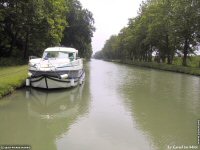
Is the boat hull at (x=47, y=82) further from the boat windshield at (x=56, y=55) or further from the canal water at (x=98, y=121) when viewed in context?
the boat windshield at (x=56, y=55)

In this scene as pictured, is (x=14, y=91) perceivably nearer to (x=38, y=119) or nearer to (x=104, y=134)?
(x=38, y=119)

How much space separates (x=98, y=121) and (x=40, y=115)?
2.44m

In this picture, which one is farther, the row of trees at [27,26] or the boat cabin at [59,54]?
the row of trees at [27,26]

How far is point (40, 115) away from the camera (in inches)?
518

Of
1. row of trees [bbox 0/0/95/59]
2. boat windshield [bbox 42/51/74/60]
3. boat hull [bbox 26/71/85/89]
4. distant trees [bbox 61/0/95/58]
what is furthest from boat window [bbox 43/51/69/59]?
distant trees [bbox 61/0/95/58]

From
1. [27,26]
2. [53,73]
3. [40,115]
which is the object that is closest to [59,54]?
[53,73]

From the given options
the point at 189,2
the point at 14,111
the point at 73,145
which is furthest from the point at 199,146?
the point at 189,2

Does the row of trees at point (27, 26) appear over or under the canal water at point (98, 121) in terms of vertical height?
over

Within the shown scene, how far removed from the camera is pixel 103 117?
1283 centimetres

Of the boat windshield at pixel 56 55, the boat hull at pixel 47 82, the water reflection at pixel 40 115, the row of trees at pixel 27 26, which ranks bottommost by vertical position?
the water reflection at pixel 40 115

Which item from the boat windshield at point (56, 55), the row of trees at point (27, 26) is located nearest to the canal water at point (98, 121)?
the boat windshield at point (56, 55)

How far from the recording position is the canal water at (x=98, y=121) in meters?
9.53

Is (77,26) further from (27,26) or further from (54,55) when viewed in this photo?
(54,55)

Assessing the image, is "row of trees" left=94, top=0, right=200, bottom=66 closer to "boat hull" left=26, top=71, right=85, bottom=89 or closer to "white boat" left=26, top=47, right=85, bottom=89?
"white boat" left=26, top=47, right=85, bottom=89
